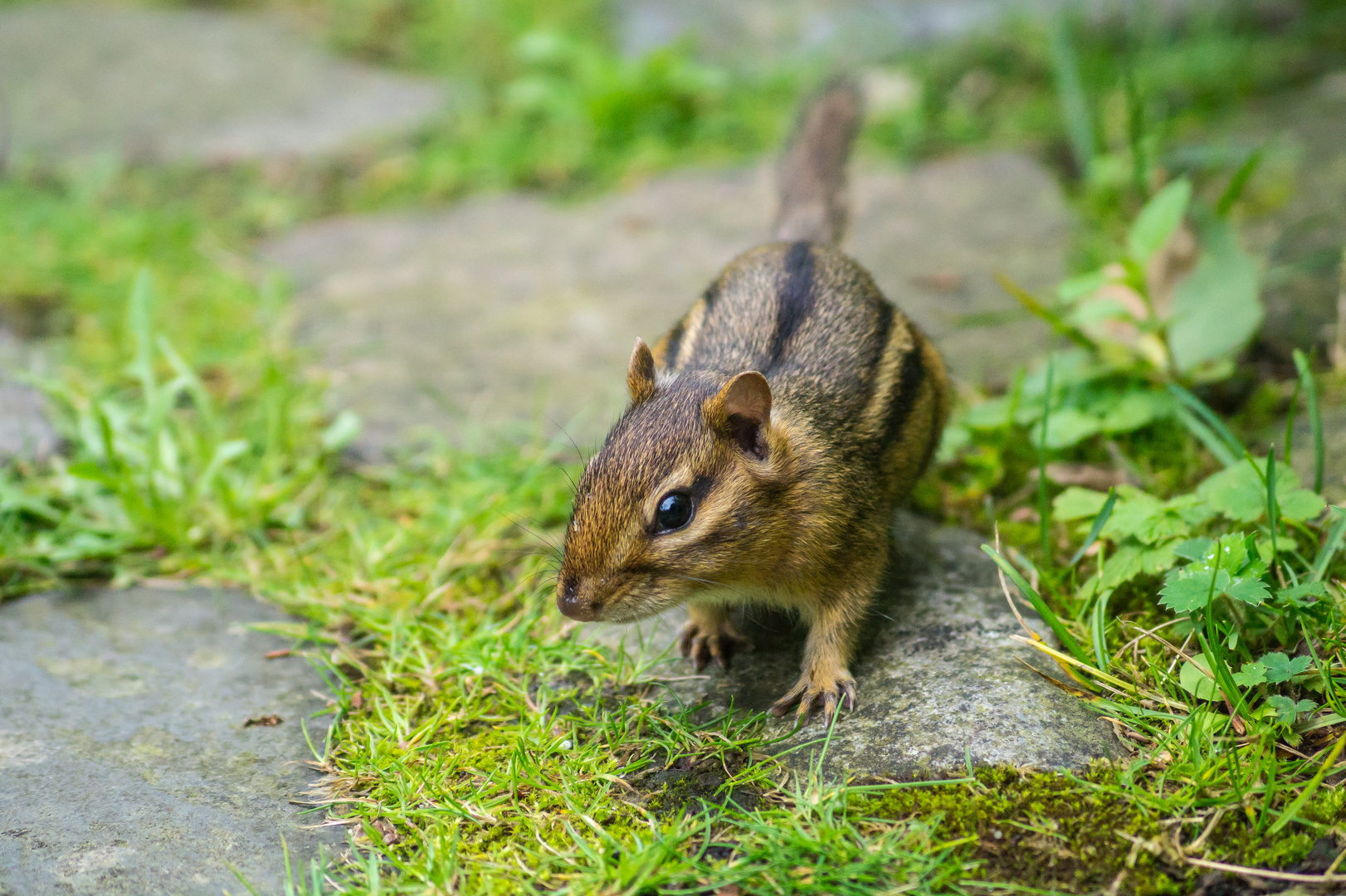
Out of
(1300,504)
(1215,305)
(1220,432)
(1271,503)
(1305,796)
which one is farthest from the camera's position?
(1215,305)

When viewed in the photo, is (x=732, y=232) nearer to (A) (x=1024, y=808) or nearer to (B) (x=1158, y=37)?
(B) (x=1158, y=37)

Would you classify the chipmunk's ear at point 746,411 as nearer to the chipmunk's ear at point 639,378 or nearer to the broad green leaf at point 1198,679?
the chipmunk's ear at point 639,378

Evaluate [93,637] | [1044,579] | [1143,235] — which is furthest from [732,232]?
[93,637]

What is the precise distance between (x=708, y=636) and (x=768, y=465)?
0.52 meters

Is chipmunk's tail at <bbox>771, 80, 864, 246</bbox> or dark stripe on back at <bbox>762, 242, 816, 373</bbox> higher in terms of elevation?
chipmunk's tail at <bbox>771, 80, 864, 246</bbox>

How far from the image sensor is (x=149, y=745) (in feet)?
8.03

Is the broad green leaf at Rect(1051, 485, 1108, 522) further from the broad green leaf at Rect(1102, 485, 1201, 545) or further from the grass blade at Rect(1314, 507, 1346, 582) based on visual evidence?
the grass blade at Rect(1314, 507, 1346, 582)

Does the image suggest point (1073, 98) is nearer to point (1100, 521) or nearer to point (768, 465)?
point (1100, 521)

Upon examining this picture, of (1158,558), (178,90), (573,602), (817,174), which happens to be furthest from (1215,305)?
(178,90)

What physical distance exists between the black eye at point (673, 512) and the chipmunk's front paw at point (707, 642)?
16.1 inches

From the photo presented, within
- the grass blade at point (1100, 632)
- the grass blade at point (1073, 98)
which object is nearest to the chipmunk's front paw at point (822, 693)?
the grass blade at point (1100, 632)

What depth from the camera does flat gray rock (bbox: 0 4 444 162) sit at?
633 cm

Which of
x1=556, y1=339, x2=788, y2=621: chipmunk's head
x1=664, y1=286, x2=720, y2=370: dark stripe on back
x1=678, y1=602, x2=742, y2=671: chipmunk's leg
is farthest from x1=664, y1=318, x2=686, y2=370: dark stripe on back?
x1=678, y1=602, x2=742, y2=671: chipmunk's leg

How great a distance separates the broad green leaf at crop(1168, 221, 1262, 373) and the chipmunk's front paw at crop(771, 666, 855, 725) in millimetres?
1686
